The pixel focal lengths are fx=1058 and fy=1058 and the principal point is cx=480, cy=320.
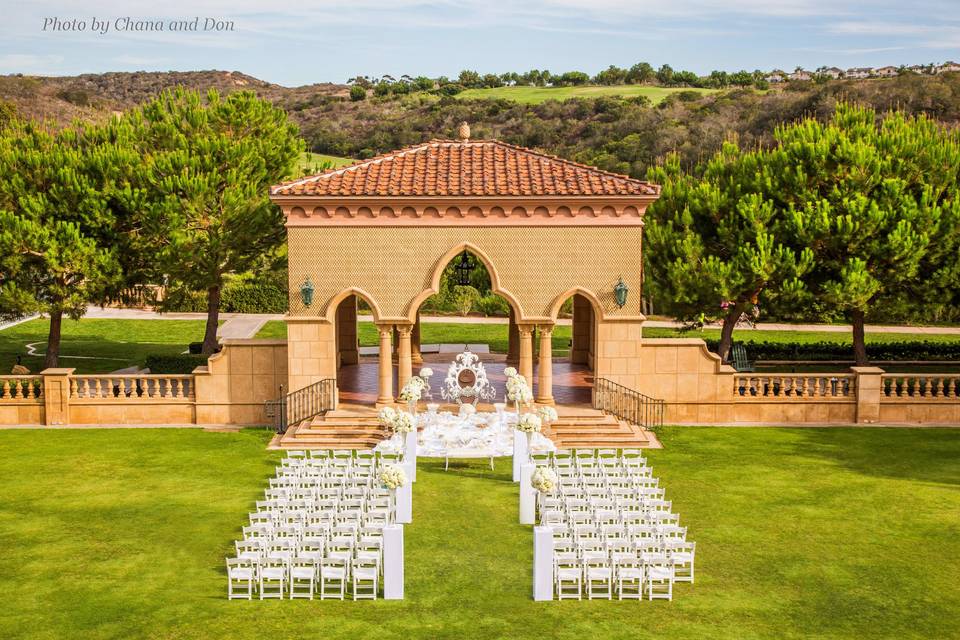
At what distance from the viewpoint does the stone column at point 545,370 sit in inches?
1186

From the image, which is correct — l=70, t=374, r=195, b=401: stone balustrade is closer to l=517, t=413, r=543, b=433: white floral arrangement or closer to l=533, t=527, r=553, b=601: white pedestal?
l=517, t=413, r=543, b=433: white floral arrangement

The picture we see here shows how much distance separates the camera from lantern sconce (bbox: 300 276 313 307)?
2964 cm

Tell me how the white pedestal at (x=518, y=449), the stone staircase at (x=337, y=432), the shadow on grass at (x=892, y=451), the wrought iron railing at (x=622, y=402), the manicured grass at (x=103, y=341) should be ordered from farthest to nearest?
the manicured grass at (x=103, y=341) → the wrought iron railing at (x=622, y=402) → the stone staircase at (x=337, y=432) → the shadow on grass at (x=892, y=451) → the white pedestal at (x=518, y=449)

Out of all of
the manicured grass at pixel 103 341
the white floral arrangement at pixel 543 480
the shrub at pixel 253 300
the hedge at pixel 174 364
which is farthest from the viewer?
the shrub at pixel 253 300

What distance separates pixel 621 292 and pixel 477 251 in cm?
423

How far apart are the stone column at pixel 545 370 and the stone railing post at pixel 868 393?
8.80 m

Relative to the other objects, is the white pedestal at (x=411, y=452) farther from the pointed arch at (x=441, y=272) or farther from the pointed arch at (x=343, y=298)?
the pointed arch at (x=343, y=298)

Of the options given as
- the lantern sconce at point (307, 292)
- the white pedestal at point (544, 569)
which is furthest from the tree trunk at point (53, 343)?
the white pedestal at point (544, 569)

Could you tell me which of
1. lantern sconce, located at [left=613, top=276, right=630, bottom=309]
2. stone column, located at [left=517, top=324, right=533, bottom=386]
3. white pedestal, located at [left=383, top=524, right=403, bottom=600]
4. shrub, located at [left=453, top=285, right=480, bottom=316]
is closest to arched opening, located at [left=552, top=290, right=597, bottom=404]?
lantern sconce, located at [left=613, top=276, right=630, bottom=309]

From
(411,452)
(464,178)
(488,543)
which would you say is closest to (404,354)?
(464,178)

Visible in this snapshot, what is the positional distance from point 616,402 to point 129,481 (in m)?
13.3

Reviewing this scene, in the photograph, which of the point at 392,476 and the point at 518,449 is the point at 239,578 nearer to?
the point at 392,476

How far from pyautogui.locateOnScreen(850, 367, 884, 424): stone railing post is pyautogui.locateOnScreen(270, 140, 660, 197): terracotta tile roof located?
26.7 feet

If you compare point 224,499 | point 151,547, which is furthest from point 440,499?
point 151,547
